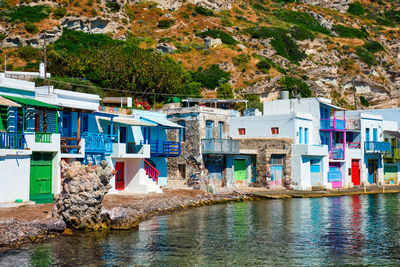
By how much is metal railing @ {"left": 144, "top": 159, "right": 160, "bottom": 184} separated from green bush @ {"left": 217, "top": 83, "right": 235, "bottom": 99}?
40.2 m

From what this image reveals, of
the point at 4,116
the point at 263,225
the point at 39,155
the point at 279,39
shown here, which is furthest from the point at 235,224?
the point at 279,39

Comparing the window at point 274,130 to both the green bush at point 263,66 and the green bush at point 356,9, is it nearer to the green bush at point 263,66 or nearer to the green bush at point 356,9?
the green bush at point 263,66

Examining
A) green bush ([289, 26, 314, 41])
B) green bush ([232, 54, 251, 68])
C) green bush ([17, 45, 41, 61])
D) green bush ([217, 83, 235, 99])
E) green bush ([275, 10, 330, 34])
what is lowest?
green bush ([217, 83, 235, 99])

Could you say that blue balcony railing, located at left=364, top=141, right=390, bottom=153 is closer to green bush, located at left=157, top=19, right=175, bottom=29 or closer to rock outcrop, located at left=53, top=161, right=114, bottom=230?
rock outcrop, located at left=53, top=161, right=114, bottom=230

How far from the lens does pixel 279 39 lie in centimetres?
11512

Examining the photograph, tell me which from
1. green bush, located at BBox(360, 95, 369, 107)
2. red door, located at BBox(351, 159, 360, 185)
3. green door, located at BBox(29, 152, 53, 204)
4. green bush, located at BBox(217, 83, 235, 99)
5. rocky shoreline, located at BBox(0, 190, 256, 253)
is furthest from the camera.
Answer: green bush, located at BBox(360, 95, 369, 107)

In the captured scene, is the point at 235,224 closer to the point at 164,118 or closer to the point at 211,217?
the point at 211,217

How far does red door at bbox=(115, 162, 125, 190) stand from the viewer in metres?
39.9

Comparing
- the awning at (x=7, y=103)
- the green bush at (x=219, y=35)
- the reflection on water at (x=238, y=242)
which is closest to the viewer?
the reflection on water at (x=238, y=242)

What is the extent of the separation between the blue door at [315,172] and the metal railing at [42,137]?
28741 mm

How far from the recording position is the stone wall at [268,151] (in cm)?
4947

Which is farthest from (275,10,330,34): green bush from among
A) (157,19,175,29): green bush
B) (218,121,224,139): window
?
(218,121,224,139): window

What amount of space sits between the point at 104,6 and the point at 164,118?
61.9 meters

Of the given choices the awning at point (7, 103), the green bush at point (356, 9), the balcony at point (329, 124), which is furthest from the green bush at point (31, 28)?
the green bush at point (356, 9)
